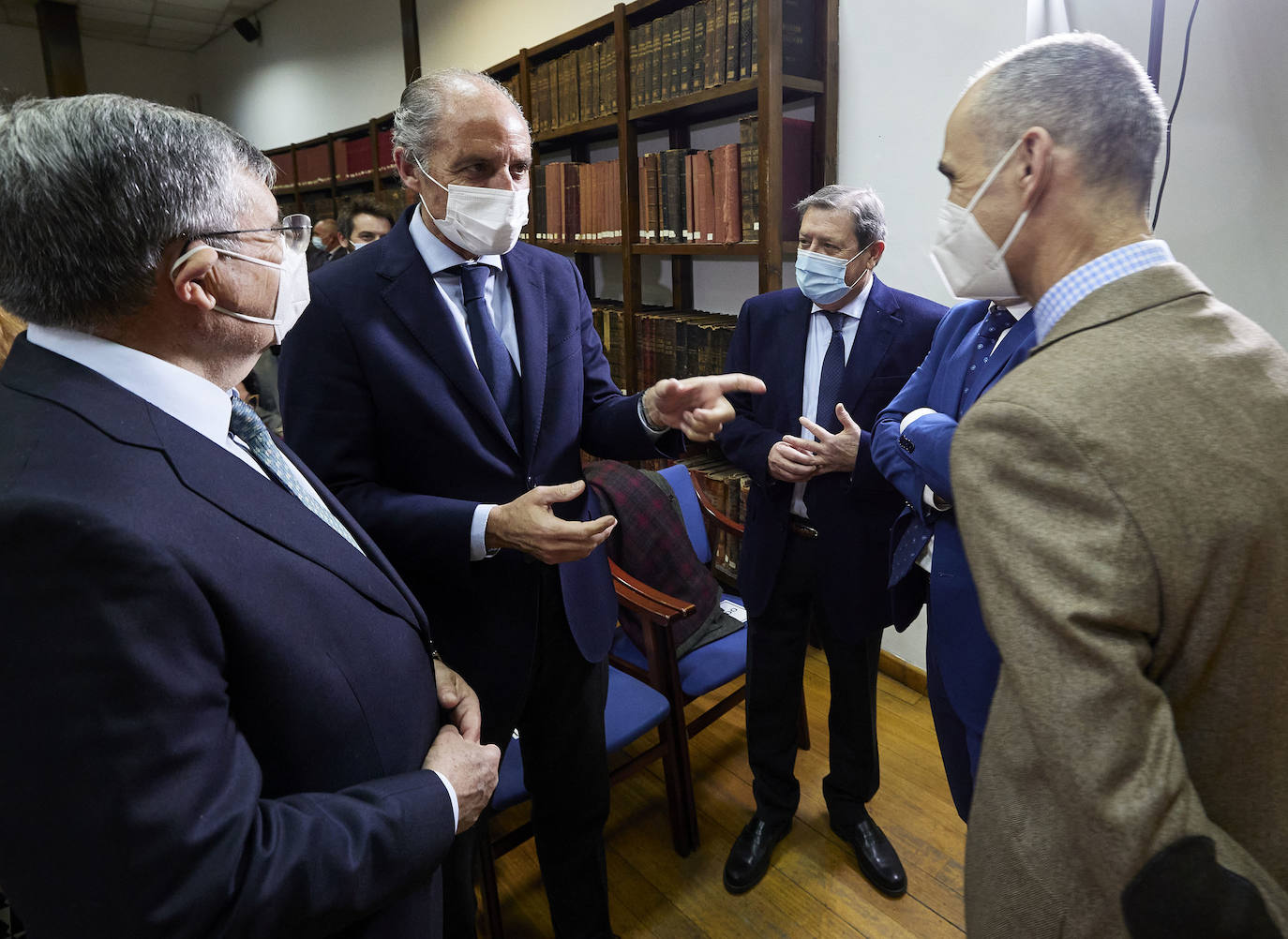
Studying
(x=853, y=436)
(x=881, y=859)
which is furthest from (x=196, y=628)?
(x=881, y=859)

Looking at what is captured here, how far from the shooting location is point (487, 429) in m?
1.37

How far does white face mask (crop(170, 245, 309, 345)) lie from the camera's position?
85 centimetres

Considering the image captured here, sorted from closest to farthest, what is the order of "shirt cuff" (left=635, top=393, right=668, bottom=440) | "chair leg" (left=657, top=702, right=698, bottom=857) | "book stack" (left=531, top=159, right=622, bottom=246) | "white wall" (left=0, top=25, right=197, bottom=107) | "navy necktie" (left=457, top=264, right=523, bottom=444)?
"navy necktie" (left=457, top=264, right=523, bottom=444) < "shirt cuff" (left=635, top=393, right=668, bottom=440) < "chair leg" (left=657, top=702, right=698, bottom=857) < "book stack" (left=531, top=159, right=622, bottom=246) < "white wall" (left=0, top=25, right=197, bottom=107)

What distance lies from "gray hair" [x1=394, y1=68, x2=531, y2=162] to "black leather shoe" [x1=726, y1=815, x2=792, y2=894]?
184 centimetres

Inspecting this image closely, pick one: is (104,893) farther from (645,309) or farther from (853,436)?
(645,309)

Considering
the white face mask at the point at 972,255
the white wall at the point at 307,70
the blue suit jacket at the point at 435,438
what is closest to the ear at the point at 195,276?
the blue suit jacket at the point at 435,438

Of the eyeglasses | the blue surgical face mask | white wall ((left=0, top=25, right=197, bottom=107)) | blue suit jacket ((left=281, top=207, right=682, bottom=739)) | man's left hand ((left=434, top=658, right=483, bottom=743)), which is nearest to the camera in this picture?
the eyeglasses

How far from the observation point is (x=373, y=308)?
1346 mm

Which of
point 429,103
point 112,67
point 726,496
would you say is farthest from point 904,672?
point 112,67

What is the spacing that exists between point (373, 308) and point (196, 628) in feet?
2.66

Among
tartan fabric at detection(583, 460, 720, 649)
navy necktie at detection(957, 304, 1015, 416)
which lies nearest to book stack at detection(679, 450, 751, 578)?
tartan fabric at detection(583, 460, 720, 649)

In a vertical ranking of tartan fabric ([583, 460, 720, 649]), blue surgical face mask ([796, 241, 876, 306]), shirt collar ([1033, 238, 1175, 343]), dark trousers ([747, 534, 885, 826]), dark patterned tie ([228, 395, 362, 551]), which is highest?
blue surgical face mask ([796, 241, 876, 306])

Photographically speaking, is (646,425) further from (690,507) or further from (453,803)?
(690,507)

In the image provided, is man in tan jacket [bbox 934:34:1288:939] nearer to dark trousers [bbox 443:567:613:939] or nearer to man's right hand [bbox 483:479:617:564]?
man's right hand [bbox 483:479:617:564]
